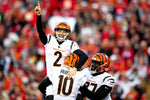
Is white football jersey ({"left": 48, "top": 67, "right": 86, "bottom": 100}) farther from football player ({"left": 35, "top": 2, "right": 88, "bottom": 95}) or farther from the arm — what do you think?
football player ({"left": 35, "top": 2, "right": 88, "bottom": 95})

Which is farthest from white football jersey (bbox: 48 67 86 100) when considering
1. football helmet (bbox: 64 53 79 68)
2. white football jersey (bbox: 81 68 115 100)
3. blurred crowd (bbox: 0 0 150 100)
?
blurred crowd (bbox: 0 0 150 100)

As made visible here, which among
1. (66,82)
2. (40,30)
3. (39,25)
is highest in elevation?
(39,25)

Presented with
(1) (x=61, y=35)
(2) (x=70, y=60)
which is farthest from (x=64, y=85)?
(1) (x=61, y=35)

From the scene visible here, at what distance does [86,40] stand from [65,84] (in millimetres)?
9802

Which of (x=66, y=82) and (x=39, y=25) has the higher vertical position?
(x=39, y=25)

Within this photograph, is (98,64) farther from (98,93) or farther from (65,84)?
(65,84)

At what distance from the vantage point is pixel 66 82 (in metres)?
8.80

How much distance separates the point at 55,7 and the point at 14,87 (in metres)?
7.00

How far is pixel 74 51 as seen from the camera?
968cm

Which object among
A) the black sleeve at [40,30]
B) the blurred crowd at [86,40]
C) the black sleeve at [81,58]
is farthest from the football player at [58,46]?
the blurred crowd at [86,40]

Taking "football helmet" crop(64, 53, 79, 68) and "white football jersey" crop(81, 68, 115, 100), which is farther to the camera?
"white football jersey" crop(81, 68, 115, 100)

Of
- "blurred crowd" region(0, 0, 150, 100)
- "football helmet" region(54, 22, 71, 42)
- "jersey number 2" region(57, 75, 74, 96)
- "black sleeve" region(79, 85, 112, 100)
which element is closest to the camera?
"jersey number 2" region(57, 75, 74, 96)

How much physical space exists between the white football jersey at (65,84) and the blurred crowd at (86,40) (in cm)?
545

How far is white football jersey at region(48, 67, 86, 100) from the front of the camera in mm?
8812
